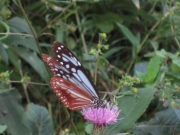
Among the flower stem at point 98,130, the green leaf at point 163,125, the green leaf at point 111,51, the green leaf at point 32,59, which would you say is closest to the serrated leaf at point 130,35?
the green leaf at point 111,51

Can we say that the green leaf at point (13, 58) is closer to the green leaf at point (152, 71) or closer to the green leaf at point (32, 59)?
the green leaf at point (32, 59)

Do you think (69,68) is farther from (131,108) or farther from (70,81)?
(131,108)

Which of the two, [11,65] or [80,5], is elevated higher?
[80,5]

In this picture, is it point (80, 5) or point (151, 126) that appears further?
point (80, 5)

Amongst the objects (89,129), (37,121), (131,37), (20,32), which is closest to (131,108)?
(89,129)

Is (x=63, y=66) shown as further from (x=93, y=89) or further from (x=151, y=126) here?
(x=151, y=126)

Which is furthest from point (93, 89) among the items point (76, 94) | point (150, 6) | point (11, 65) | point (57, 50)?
point (150, 6)

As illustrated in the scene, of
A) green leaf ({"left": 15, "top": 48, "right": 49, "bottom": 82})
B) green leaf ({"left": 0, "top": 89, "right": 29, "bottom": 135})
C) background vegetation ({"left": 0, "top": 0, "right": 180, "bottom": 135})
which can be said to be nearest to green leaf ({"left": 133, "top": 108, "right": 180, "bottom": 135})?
background vegetation ({"left": 0, "top": 0, "right": 180, "bottom": 135})
